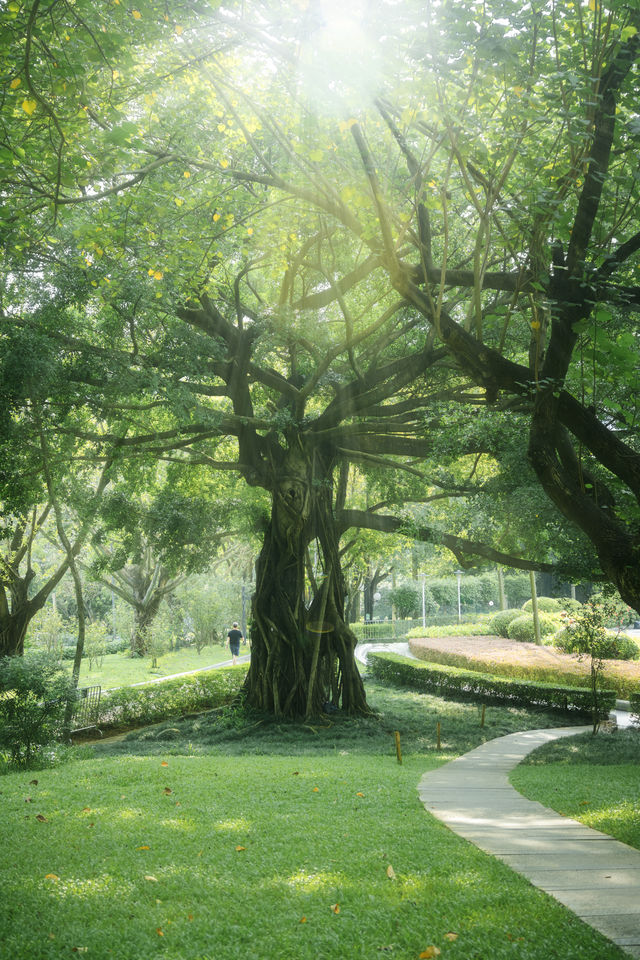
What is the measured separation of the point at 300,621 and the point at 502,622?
18429mm

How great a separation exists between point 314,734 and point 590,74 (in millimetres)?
10636

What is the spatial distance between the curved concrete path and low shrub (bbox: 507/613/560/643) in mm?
18087

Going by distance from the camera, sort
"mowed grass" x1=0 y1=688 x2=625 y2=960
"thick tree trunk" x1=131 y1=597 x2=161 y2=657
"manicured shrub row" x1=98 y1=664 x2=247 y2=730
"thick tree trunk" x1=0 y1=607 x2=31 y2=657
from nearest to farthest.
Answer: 1. "mowed grass" x1=0 y1=688 x2=625 y2=960
2. "manicured shrub row" x1=98 y1=664 x2=247 y2=730
3. "thick tree trunk" x1=0 y1=607 x2=31 y2=657
4. "thick tree trunk" x1=131 y1=597 x2=161 y2=657

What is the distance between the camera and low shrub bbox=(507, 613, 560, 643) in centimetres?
2597

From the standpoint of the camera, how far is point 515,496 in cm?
1148

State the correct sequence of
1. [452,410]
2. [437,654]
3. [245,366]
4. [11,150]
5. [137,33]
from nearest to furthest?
[11,150] < [137,33] < [452,410] < [245,366] < [437,654]

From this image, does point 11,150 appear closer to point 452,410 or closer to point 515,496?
point 452,410

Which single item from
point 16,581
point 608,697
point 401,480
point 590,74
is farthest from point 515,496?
point 16,581

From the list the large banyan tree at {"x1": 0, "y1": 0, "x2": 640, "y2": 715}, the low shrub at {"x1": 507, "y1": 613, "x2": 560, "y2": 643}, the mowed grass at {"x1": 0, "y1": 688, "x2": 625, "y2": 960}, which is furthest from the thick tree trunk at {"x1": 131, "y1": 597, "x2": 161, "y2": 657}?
the mowed grass at {"x1": 0, "y1": 688, "x2": 625, "y2": 960}

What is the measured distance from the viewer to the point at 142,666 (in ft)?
96.5

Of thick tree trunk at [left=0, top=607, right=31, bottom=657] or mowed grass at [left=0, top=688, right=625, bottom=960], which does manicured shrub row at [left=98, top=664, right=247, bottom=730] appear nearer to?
thick tree trunk at [left=0, top=607, right=31, bottom=657]

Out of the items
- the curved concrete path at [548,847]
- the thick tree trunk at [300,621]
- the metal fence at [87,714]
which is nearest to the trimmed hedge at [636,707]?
the thick tree trunk at [300,621]

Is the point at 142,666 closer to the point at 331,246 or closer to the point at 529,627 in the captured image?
the point at 529,627

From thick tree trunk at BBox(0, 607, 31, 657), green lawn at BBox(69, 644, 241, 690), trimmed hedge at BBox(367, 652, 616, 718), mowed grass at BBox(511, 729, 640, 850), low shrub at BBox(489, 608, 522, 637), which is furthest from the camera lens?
low shrub at BBox(489, 608, 522, 637)
